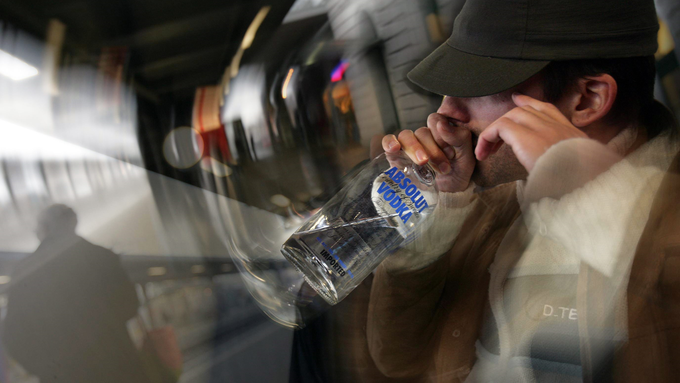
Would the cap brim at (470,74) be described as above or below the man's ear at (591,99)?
above

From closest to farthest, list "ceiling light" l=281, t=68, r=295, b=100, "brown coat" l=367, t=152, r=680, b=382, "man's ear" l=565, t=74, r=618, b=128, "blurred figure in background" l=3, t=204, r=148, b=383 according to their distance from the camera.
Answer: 1. "blurred figure in background" l=3, t=204, r=148, b=383
2. "ceiling light" l=281, t=68, r=295, b=100
3. "man's ear" l=565, t=74, r=618, b=128
4. "brown coat" l=367, t=152, r=680, b=382

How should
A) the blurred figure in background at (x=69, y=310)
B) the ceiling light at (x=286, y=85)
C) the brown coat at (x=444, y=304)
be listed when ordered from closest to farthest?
1. the blurred figure in background at (x=69, y=310)
2. the ceiling light at (x=286, y=85)
3. the brown coat at (x=444, y=304)

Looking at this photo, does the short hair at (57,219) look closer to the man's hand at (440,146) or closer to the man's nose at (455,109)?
the man's hand at (440,146)

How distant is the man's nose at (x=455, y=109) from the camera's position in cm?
64

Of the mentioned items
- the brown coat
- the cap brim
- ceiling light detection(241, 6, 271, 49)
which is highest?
ceiling light detection(241, 6, 271, 49)

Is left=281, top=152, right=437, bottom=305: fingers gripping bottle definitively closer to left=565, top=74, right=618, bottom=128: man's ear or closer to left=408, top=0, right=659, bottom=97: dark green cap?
left=408, top=0, right=659, bottom=97: dark green cap

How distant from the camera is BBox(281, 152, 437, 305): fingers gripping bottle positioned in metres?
0.56

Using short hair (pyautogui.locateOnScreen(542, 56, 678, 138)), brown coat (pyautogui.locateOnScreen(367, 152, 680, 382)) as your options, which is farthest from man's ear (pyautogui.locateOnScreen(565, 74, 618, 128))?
brown coat (pyautogui.locateOnScreen(367, 152, 680, 382))

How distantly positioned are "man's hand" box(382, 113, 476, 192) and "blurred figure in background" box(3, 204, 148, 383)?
1.24ft

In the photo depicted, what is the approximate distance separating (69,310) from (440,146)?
0.51 meters

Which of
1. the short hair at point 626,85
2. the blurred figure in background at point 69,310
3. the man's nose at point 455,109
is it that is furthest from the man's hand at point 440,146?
the blurred figure in background at point 69,310

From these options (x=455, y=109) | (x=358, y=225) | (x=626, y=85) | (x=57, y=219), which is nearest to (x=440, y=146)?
(x=455, y=109)

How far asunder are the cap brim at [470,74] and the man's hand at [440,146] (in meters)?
0.05

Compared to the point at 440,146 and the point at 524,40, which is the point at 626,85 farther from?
the point at 440,146
